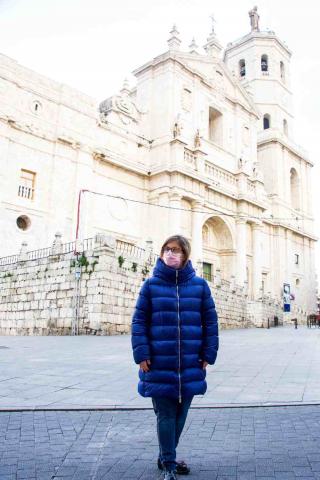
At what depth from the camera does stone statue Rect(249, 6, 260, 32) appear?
43997 millimetres

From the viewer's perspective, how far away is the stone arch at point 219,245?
1198 inches

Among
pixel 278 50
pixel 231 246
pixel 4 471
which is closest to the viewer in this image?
pixel 4 471

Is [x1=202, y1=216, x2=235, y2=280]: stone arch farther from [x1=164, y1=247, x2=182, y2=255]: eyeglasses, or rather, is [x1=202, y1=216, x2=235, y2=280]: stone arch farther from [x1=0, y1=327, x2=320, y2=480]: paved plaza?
[x1=164, y1=247, x2=182, y2=255]: eyeglasses

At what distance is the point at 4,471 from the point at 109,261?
11.4 m

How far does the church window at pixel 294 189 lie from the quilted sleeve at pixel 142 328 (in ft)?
136

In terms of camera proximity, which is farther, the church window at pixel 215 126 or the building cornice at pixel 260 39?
the building cornice at pixel 260 39

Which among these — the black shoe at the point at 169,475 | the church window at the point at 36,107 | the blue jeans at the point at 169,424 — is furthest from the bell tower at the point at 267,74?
the black shoe at the point at 169,475

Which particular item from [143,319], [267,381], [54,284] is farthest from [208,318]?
[54,284]

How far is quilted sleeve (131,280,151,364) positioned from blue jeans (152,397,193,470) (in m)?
0.32

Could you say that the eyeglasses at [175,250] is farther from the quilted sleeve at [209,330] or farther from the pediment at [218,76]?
the pediment at [218,76]

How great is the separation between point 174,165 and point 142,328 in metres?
23.3

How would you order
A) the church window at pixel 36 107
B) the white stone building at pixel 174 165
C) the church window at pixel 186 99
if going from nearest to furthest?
the white stone building at pixel 174 165 → the church window at pixel 36 107 → the church window at pixel 186 99

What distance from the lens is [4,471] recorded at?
279cm

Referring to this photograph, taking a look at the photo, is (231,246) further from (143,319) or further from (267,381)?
(143,319)
